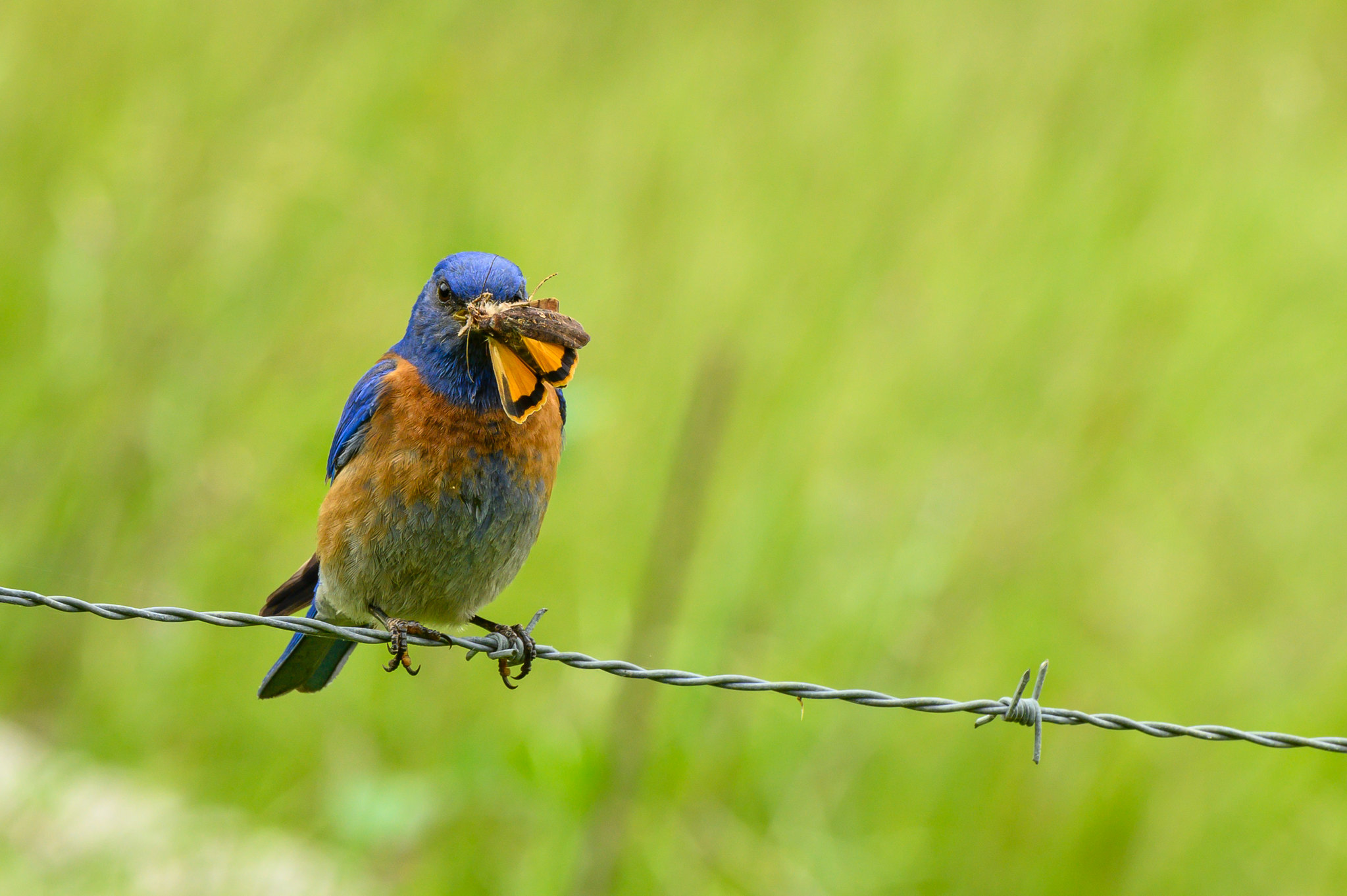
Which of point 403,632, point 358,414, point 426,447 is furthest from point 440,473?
point 403,632

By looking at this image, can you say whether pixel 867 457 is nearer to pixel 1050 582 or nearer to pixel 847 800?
pixel 1050 582

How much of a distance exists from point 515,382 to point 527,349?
0.32 feet

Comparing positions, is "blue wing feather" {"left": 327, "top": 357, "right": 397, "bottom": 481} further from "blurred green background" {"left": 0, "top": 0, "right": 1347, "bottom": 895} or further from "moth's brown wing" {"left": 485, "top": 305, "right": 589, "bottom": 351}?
"blurred green background" {"left": 0, "top": 0, "right": 1347, "bottom": 895}

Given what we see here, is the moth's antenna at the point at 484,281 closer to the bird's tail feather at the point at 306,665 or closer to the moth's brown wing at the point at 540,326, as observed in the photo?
the moth's brown wing at the point at 540,326

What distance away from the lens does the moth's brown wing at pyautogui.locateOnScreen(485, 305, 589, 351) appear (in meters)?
2.43

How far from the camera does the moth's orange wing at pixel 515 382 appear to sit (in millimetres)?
2600

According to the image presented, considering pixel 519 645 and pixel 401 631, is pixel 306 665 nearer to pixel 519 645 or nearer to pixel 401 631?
pixel 401 631

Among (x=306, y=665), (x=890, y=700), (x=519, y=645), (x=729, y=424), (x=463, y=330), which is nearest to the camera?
(x=890, y=700)

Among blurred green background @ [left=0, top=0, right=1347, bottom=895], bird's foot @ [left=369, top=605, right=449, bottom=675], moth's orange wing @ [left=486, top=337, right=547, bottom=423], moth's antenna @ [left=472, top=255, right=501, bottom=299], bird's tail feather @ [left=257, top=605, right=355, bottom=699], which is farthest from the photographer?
blurred green background @ [left=0, top=0, right=1347, bottom=895]

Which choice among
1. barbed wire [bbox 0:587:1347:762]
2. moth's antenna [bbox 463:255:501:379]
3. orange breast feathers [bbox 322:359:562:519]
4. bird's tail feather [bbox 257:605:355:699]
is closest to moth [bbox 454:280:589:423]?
moth's antenna [bbox 463:255:501:379]

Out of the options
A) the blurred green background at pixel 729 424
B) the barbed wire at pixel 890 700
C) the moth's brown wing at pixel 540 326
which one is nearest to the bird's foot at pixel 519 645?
the blurred green background at pixel 729 424

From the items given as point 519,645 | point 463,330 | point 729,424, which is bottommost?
point 519,645

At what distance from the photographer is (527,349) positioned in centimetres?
255

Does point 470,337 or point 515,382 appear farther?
point 470,337
